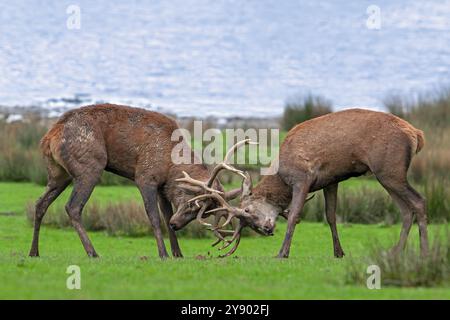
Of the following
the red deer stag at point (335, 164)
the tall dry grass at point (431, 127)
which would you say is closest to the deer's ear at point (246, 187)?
the red deer stag at point (335, 164)

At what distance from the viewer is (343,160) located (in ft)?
59.9

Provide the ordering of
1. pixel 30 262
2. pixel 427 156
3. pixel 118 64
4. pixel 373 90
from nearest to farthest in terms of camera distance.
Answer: pixel 30 262
pixel 427 156
pixel 373 90
pixel 118 64

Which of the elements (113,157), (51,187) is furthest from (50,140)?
(113,157)

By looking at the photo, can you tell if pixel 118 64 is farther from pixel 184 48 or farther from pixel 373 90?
pixel 373 90

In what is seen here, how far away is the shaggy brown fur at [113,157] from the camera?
60.0ft

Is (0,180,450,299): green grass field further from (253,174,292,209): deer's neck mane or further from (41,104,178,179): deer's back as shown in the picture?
(41,104,178,179): deer's back

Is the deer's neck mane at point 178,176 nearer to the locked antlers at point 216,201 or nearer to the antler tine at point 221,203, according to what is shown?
the locked antlers at point 216,201

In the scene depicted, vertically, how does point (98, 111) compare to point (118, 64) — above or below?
above

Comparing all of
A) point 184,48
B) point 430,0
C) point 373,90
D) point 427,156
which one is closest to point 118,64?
point 184,48

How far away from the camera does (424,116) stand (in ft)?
114

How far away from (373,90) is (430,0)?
33.1m

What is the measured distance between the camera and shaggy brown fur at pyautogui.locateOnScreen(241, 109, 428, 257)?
58.8 ft

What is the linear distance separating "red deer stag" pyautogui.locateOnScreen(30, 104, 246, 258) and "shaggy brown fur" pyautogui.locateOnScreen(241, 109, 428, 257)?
0.72 m

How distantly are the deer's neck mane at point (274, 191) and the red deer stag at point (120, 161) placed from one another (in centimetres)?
36
